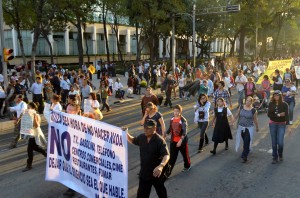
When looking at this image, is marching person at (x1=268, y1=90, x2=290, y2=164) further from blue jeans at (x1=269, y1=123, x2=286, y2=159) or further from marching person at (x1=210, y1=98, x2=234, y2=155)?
marching person at (x1=210, y1=98, x2=234, y2=155)

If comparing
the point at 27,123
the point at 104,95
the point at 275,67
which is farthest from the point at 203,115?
the point at 275,67

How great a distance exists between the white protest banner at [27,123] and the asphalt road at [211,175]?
2.81 feet

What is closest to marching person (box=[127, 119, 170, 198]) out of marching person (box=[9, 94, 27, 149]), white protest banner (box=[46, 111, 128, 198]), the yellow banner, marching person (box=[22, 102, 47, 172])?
white protest banner (box=[46, 111, 128, 198])

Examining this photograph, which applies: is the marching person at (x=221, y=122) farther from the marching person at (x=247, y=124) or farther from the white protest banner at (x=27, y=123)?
the white protest banner at (x=27, y=123)

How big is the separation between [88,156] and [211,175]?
3.17 m

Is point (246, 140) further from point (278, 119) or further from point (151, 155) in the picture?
point (151, 155)

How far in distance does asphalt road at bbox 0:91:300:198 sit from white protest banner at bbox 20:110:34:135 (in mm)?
858

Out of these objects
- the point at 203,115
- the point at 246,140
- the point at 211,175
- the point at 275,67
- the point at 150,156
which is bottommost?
the point at 211,175

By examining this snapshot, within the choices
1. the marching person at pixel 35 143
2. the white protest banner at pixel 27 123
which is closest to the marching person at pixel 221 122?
the marching person at pixel 35 143

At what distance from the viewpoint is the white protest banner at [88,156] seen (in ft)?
16.3

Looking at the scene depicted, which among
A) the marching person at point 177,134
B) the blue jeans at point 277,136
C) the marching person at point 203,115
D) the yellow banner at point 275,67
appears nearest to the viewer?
the marching person at point 177,134

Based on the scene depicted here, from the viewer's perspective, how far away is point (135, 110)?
53.8 ft

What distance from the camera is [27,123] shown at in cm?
830

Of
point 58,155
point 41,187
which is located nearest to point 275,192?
point 58,155
